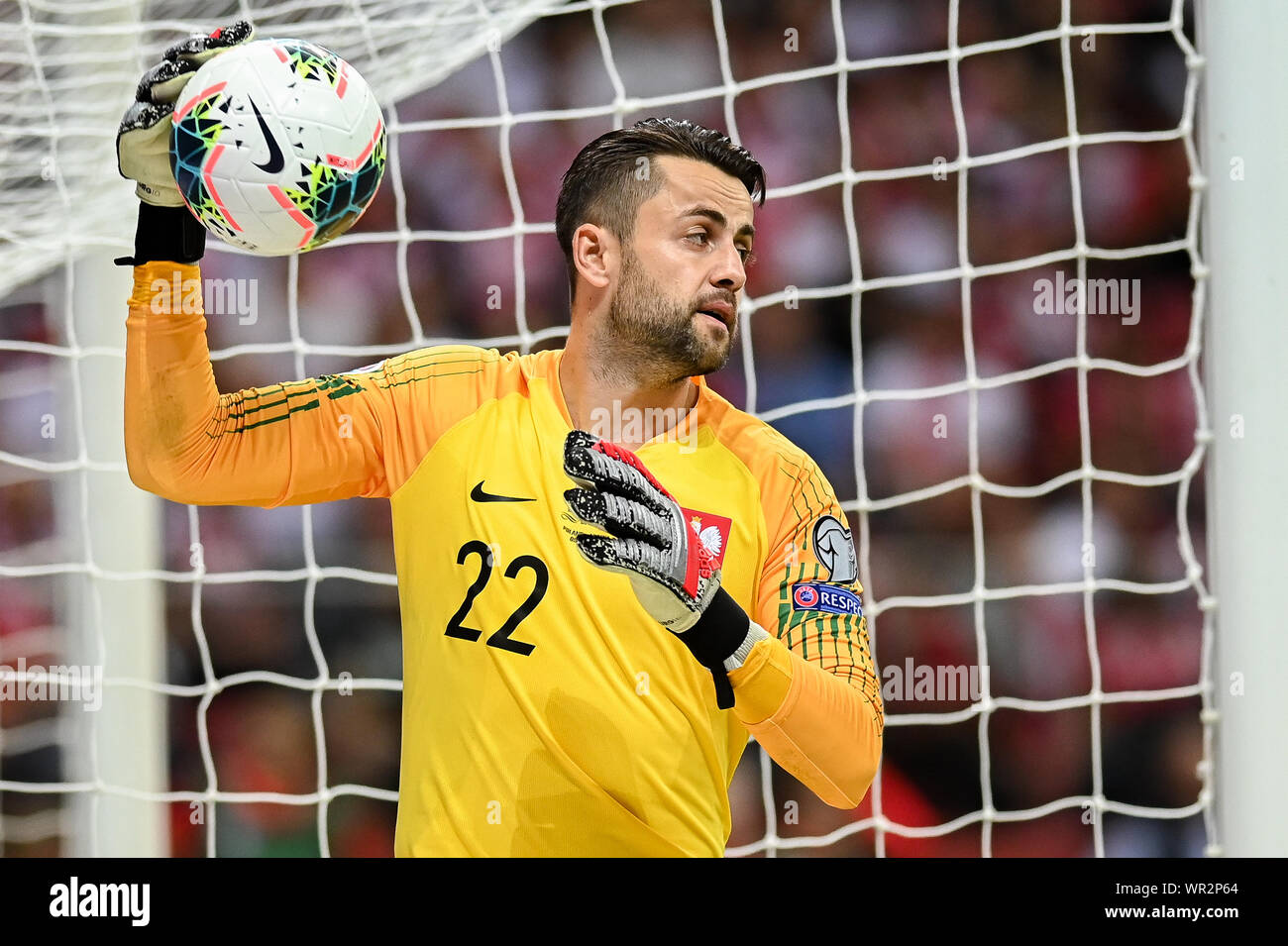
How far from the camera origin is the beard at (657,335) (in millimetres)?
2283

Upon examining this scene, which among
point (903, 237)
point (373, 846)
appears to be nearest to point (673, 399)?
point (903, 237)

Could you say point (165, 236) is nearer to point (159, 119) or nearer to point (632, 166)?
point (159, 119)

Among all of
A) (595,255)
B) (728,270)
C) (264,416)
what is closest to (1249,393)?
(728,270)

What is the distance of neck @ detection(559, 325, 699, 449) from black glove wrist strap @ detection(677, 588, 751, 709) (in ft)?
1.36

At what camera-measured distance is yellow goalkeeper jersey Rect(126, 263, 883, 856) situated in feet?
7.07

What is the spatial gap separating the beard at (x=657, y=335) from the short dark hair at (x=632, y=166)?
0.30ft

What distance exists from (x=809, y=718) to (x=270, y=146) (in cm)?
117

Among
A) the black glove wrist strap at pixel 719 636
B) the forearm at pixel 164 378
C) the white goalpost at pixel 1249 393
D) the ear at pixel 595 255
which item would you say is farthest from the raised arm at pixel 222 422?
the white goalpost at pixel 1249 393

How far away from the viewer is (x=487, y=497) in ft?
7.40

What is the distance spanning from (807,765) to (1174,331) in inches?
55.6

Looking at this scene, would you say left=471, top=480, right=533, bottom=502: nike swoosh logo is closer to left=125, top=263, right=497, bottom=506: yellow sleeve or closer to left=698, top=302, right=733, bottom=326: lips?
left=125, top=263, right=497, bottom=506: yellow sleeve

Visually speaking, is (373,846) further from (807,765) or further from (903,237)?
(903,237)

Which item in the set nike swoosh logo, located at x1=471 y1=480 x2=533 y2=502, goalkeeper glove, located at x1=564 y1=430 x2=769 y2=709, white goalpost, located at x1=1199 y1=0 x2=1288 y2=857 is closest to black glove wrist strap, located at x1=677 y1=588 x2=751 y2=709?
goalkeeper glove, located at x1=564 y1=430 x2=769 y2=709

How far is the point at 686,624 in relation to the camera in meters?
1.99
